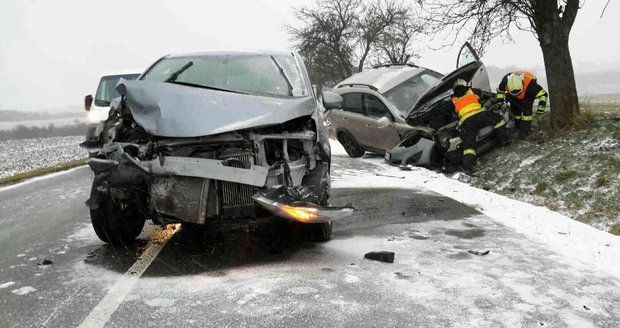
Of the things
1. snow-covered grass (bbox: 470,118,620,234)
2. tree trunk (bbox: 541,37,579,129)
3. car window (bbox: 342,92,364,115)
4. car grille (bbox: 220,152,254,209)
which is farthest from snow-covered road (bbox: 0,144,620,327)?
car window (bbox: 342,92,364,115)

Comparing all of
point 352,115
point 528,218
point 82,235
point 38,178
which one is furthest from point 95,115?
point 528,218

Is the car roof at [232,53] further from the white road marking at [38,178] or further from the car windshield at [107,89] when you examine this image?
the car windshield at [107,89]

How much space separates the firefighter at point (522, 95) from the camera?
10.2 metres

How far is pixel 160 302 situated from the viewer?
143 inches

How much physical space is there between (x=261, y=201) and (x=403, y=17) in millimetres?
30308

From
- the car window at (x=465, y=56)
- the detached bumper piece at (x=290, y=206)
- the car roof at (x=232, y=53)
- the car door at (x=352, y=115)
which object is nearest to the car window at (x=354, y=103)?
the car door at (x=352, y=115)

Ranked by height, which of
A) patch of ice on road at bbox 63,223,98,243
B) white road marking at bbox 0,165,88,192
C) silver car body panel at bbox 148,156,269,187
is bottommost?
patch of ice on road at bbox 63,223,98,243

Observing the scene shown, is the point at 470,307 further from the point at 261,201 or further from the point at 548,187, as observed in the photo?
the point at 548,187

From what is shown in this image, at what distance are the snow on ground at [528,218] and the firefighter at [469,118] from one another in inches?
22.6

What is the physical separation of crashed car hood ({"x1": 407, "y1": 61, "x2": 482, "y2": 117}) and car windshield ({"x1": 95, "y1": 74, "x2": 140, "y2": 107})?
663cm

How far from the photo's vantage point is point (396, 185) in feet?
29.7

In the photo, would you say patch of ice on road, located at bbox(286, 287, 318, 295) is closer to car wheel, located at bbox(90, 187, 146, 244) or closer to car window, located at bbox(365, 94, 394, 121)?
car wheel, located at bbox(90, 187, 146, 244)

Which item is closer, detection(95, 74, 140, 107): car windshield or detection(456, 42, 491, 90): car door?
detection(456, 42, 491, 90): car door

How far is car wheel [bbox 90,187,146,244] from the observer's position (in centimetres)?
484
